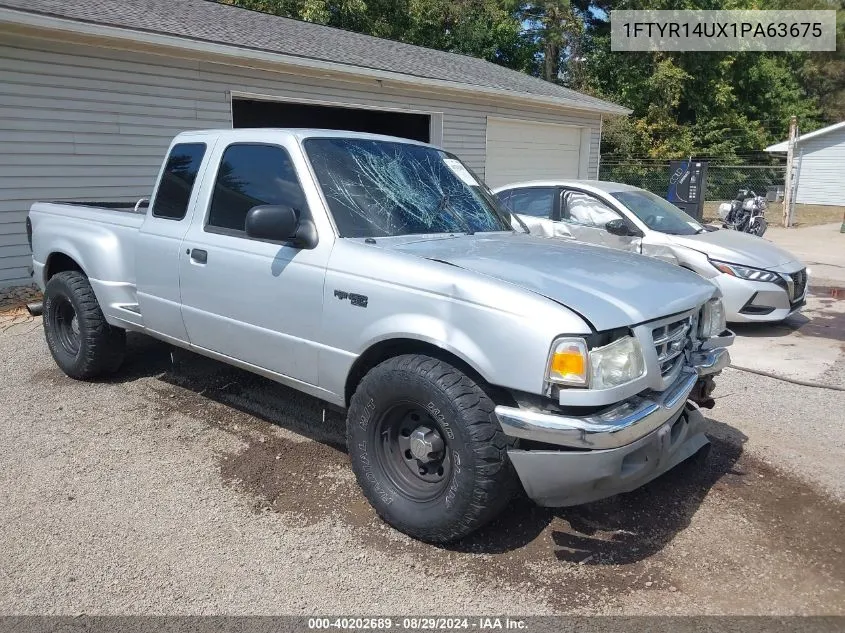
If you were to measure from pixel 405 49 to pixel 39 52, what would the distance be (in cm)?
946

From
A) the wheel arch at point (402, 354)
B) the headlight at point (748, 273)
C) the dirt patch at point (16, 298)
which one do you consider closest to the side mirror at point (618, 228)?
the headlight at point (748, 273)

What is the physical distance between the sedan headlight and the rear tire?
3.85m

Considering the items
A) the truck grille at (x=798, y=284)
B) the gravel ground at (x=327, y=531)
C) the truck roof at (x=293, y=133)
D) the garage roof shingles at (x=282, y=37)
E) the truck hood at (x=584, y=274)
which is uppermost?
the garage roof shingles at (x=282, y=37)

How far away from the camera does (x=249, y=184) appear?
423cm

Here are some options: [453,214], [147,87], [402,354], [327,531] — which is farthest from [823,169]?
[327,531]

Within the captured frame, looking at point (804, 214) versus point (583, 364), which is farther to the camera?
point (804, 214)

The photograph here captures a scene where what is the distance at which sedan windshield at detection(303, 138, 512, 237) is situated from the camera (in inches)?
151

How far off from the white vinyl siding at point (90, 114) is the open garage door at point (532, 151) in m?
5.86

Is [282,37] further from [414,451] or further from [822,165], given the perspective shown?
[822,165]

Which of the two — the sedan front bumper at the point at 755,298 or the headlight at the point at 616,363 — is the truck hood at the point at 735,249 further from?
the headlight at the point at 616,363

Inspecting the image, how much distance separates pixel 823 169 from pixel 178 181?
3502 centimetres

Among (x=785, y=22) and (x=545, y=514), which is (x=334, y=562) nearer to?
(x=545, y=514)

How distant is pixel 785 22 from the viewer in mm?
32906

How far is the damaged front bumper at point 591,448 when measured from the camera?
2812 millimetres
